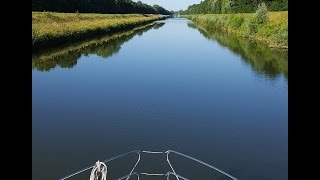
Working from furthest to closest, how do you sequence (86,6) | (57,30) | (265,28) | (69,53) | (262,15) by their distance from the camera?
(86,6)
(262,15)
(265,28)
(57,30)
(69,53)

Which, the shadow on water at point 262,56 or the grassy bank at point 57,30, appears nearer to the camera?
the shadow on water at point 262,56

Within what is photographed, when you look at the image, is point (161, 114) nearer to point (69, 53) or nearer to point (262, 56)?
point (69, 53)

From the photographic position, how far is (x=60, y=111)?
7348 mm

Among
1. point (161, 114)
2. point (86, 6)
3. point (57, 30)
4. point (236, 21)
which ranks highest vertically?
point (86, 6)

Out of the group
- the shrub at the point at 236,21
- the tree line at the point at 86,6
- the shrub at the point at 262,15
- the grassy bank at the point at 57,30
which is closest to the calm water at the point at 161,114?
the grassy bank at the point at 57,30

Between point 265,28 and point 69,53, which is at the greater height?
point 265,28

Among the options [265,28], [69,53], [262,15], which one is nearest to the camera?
[69,53]

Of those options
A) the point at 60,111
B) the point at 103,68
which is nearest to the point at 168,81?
the point at 103,68

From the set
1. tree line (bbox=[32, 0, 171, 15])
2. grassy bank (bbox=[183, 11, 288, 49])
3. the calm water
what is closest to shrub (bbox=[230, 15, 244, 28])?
grassy bank (bbox=[183, 11, 288, 49])

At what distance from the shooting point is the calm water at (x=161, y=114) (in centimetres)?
506

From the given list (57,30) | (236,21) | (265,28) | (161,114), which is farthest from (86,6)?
(161,114)

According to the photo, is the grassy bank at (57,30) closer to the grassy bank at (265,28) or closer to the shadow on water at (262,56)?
the shadow on water at (262,56)

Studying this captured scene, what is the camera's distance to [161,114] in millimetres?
7301
